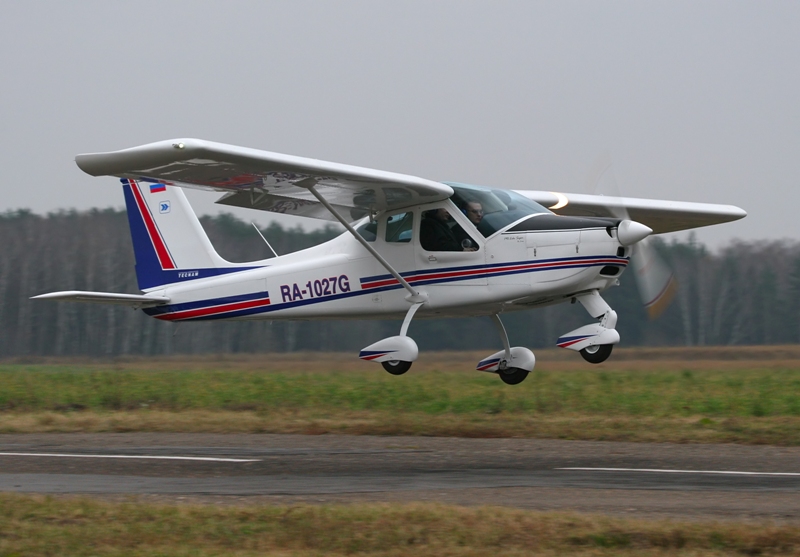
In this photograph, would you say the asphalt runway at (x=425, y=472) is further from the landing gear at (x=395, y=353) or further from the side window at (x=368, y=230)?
the side window at (x=368, y=230)

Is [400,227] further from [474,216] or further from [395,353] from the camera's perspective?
[395,353]

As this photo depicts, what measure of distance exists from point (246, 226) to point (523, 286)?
24183 mm

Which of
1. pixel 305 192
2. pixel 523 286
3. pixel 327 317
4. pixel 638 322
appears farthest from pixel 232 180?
pixel 638 322

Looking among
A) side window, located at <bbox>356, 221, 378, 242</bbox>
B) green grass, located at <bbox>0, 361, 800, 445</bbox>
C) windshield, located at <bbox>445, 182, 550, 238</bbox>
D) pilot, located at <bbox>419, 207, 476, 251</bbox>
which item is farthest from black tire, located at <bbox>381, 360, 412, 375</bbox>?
windshield, located at <bbox>445, 182, 550, 238</bbox>

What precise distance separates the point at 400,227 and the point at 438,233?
63 centimetres

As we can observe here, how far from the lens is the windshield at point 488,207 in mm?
12016

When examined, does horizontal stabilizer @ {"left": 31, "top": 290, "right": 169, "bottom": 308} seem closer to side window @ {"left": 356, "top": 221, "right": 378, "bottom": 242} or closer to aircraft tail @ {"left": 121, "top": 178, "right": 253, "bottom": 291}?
aircraft tail @ {"left": 121, "top": 178, "right": 253, "bottom": 291}

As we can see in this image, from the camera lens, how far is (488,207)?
477 inches

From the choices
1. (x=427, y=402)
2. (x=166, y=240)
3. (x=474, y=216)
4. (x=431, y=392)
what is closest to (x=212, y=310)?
(x=166, y=240)

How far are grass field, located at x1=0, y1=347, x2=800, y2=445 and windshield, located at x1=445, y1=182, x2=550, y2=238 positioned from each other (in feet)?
9.23

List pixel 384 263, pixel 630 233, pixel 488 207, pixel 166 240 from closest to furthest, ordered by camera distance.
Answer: pixel 630 233 → pixel 488 207 → pixel 384 263 → pixel 166 240

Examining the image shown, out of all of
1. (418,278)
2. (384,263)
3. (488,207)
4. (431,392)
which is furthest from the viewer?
(431,392)

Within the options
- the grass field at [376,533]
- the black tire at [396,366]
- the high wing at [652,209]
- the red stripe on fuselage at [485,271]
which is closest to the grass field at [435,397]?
the black tire at [396,366]

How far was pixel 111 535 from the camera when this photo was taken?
610 cm
